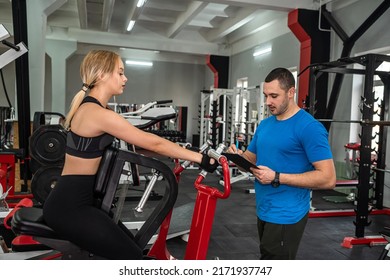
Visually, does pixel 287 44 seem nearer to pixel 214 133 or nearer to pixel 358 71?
pixel 214 133

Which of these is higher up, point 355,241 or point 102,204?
point 102,204

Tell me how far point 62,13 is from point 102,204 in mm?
9582

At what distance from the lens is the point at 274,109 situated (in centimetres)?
175

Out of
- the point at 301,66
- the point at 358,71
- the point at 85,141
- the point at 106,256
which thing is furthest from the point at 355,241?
the point at 301,66

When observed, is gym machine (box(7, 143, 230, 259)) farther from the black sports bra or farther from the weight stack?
the weight stack

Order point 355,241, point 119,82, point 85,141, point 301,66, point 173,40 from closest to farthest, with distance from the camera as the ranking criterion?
point 85,141
point 119,82
point 355,241
point 301,66
point 173,40

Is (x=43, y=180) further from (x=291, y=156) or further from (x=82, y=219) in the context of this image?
(x=291, y=156)

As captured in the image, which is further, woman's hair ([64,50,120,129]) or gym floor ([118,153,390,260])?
gym floor ([118,153,390,260])

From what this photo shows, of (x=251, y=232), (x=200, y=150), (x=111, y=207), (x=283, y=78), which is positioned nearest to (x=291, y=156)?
(x=283, y=78)

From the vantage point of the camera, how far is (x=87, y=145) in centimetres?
159

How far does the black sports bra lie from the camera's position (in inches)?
62.7

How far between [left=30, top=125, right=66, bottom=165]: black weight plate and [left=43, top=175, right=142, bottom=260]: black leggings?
10.4 feet

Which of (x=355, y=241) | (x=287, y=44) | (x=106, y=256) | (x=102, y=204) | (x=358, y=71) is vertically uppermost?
(x=287, y=44)

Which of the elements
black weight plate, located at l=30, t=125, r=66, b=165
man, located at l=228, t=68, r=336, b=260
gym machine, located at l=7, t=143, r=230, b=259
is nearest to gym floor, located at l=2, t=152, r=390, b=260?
black weight plate, located at l=30, t=125, r=66, b=165
